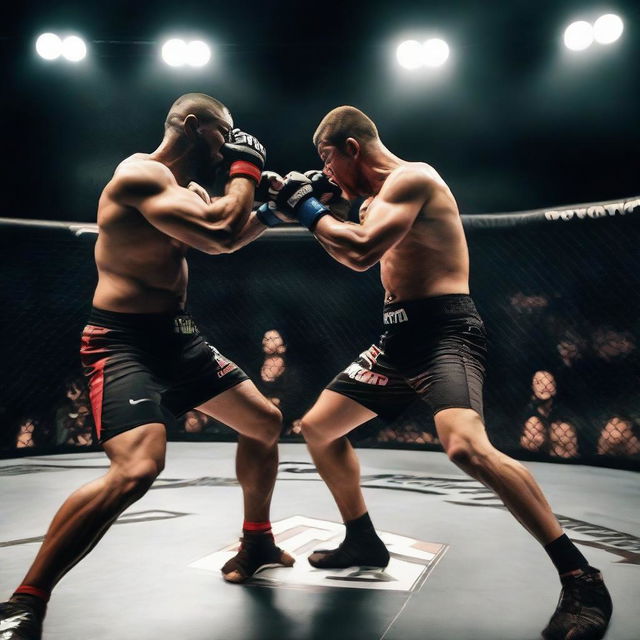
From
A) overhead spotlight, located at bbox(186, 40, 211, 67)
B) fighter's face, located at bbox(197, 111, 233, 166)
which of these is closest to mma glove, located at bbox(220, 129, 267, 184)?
fighter's face, located at bbox(197, 111, 233, 166)

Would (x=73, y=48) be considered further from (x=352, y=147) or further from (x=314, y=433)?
(x=314, y=433)

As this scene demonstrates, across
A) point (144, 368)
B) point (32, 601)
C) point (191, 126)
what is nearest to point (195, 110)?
point (191, 126)

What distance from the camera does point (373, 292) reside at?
4.84 metres

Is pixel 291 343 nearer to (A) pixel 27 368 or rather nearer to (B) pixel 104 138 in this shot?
(A) pixel 27 368

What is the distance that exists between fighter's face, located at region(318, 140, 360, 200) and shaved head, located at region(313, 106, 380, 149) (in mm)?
27

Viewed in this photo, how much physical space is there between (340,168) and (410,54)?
12.9ft

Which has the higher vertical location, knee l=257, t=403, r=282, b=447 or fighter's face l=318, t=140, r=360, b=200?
fighter's face l=318, t=140, r=360, b=200

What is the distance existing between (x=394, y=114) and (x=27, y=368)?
4207 mm

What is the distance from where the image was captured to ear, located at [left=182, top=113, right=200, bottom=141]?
205cm

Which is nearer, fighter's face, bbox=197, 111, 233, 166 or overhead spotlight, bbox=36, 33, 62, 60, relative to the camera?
fighter's face, bbox=197, 111, 233, 166

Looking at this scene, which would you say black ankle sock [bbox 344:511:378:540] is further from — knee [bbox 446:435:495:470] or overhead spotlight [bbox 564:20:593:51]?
overhead spotlight [bbox 564:20:593:51]

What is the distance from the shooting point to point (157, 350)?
1902mm

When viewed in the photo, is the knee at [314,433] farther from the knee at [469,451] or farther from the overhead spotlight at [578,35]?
the overhead spotlight at [578,35]

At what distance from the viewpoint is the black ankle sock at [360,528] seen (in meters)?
2.08
